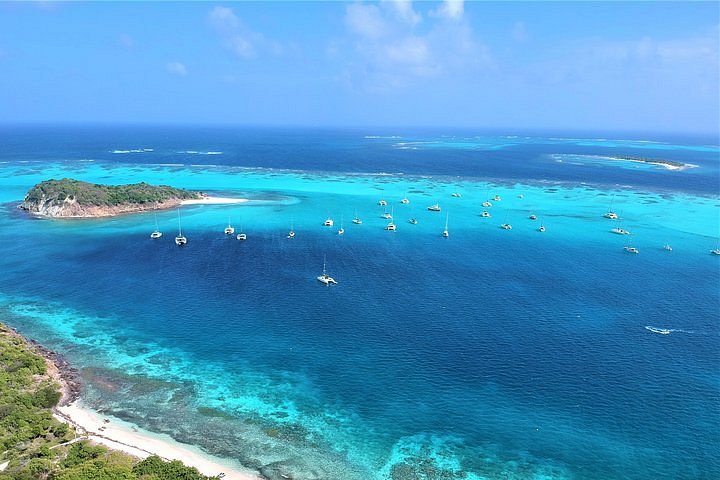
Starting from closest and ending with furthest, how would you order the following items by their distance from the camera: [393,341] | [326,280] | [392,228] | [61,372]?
1. [61,372]
2. [393,341]
3. [326,280]
4. [392,228]

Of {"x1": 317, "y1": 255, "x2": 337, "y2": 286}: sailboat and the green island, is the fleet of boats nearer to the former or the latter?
{"x1": 317, "y1": 255, "x2": 337, "y2": 286}: sailboat

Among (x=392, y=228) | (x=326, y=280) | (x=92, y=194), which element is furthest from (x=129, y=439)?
(x=92, y=194)

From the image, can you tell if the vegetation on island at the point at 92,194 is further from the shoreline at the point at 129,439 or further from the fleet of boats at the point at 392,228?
the shoreline at the point at 129,439

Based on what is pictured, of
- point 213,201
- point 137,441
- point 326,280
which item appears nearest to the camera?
point 137,441

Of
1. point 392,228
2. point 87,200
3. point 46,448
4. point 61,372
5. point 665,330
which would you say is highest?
point 87,200

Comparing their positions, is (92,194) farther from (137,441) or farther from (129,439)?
(137,441)

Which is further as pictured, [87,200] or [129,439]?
[87,200]

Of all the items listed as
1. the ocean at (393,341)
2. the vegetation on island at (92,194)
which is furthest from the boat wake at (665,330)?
the vegetation on island at (92,194)
